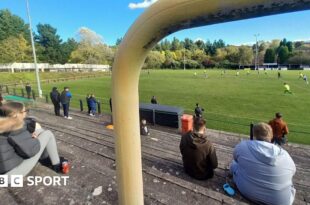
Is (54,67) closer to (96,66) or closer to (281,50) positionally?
(96,66)

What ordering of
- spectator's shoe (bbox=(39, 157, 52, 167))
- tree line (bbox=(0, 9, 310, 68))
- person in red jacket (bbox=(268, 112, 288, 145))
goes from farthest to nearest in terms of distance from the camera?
tree line (bbox=(0, 9, 310, 68)), person in red jacket (bbox=(268, 112, 288, 145)), spectator's shoe (bbox=(39, 157, 52, 167))

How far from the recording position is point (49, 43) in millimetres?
76375

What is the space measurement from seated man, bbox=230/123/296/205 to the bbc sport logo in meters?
3.06

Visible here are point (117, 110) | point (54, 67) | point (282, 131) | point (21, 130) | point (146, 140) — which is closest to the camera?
point (117, 110)

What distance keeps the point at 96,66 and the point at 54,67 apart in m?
14.4

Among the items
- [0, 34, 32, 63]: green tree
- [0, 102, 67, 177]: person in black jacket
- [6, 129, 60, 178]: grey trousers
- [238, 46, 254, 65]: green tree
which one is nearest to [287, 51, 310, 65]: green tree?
[238, 46, 254, 65]: green tree

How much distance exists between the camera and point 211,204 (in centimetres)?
319

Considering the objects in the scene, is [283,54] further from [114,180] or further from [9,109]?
[9,109]

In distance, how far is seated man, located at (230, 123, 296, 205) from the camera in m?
3.05

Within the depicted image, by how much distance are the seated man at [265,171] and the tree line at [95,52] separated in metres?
49.2

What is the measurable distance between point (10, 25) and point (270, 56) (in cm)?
10207

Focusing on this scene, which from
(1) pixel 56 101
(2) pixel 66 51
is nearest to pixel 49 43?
(2) pixel 66 51

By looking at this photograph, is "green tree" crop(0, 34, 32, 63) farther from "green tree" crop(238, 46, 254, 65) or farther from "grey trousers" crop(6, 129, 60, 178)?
"green tree" crop(238, 46, 254, 65)

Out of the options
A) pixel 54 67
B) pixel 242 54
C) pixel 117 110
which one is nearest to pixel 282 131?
pixel 117 110
